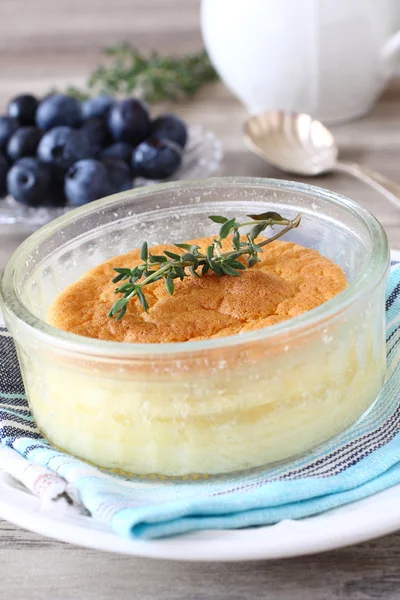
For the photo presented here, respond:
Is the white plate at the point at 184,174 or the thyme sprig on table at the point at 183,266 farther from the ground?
the thyme sprig on table at the point at 183,266

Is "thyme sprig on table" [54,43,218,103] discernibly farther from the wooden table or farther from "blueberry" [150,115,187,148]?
"blueberry" [150,115,187,148]

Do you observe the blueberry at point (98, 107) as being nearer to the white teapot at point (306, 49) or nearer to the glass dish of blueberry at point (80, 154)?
the glass dish of blueberry at point (80, 154)

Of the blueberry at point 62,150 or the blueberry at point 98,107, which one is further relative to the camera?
the blueberry at point 98,107

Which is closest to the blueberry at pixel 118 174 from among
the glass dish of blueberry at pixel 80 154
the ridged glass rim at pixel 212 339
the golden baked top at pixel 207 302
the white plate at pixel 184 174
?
the glass dish of blueberry at pixel 80 154

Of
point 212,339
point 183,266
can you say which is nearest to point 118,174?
point 183,266

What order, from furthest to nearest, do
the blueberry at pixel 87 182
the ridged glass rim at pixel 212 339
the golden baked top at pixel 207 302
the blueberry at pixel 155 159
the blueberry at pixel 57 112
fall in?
the blueberry at pixel 57 112 < the blueberry at pixel 155 159 < the blueberry at pixel 87 182 < the golden baked top at pixel 207 302 < the ridged glass rim at pixel 212 339

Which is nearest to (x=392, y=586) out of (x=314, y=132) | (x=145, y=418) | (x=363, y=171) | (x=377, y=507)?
(x=377, y=507)

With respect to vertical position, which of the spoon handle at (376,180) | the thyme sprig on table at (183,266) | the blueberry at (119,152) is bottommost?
the spoon handle at (376,180)
